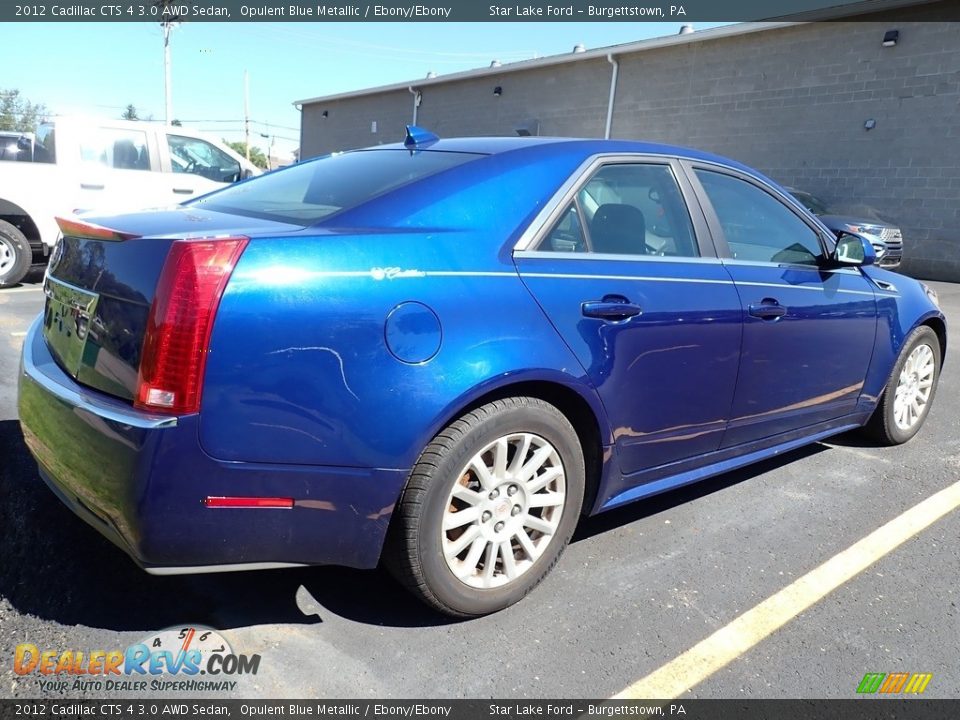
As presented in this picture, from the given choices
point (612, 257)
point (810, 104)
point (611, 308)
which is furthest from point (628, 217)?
point (810, 104)

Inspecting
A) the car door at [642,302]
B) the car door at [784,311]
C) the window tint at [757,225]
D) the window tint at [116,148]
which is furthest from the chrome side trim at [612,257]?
the window tint at [116,148]

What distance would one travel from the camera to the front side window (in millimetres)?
2760

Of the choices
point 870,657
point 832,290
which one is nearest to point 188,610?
point 870,657

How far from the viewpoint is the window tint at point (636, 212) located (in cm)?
286

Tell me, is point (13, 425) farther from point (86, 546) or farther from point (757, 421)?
point (757, 421)

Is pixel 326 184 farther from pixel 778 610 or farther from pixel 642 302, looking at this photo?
pixel 778 610

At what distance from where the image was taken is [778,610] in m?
2.70

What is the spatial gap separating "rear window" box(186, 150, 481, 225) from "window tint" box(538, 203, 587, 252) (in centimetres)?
43

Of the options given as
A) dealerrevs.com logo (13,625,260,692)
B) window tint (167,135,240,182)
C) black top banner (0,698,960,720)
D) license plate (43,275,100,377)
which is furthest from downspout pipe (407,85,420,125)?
black top banner (0,698,960,720)

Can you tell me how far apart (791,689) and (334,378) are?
1.67 metres

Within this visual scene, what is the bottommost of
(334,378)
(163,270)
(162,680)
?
(162,680)

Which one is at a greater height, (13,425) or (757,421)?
(757,421)

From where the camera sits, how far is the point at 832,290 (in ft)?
12.1

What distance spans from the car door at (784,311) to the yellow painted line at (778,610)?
621mm
